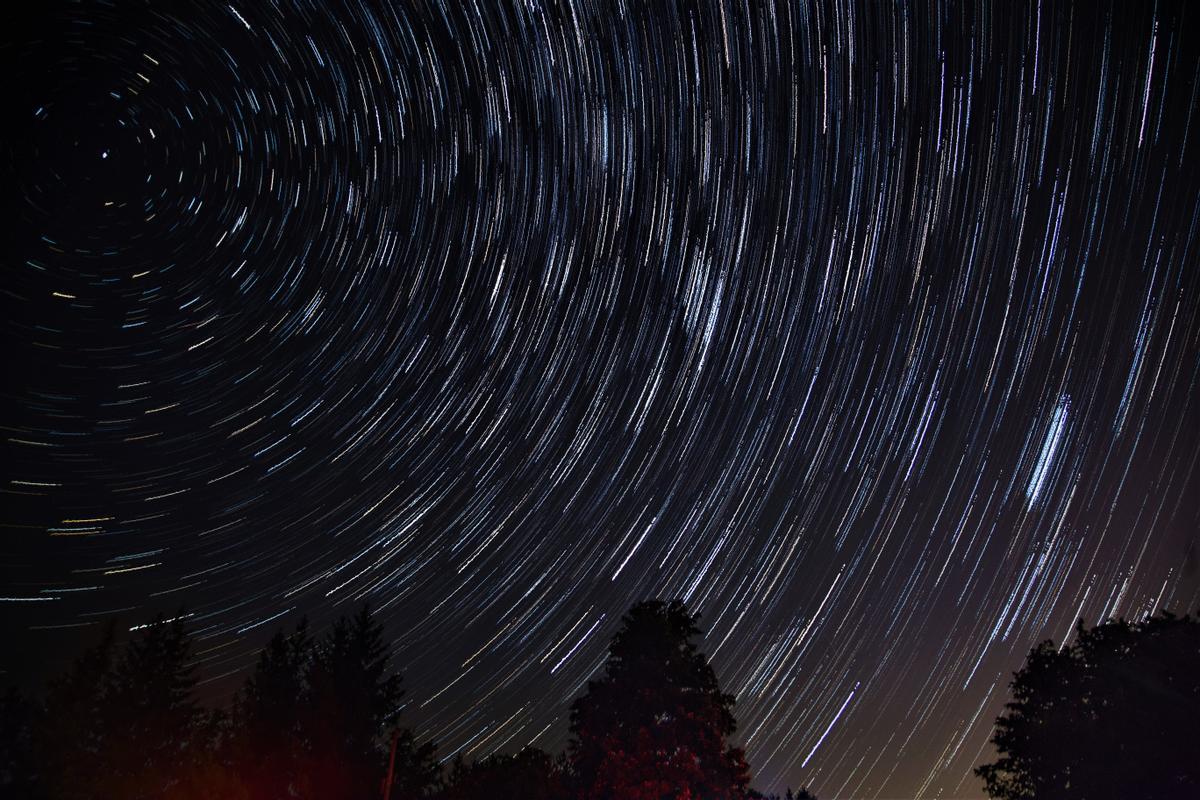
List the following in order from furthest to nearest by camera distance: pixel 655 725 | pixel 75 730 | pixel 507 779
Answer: pixel 507 779 → pixel 75 730 → pixel 655 725

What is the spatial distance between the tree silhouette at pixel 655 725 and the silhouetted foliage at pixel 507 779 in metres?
8.71

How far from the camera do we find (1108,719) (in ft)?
58.3

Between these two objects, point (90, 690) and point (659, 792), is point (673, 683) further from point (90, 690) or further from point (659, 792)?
point (90, 690)

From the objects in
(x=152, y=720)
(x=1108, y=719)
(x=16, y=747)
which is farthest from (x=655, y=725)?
(x=16, y=747)

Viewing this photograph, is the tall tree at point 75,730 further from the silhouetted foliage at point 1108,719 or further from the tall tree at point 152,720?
the silhouetted foliage at point 1108,719

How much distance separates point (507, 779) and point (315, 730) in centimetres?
1227

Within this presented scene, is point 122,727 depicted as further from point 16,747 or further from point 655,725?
point 655,725

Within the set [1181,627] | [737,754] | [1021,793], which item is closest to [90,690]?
[737,754]

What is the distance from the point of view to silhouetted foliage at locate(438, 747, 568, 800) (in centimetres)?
3022

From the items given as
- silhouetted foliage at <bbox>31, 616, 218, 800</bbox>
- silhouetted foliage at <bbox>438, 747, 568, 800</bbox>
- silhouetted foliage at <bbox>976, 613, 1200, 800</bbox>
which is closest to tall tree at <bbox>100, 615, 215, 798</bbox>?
silhouetted foliage at <bbox>31, 616, 218, 800</bbox>

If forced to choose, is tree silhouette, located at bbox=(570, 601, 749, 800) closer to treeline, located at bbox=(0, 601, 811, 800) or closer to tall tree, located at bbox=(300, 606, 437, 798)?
treeline, located at bbox=(0, 601, 811, 800)

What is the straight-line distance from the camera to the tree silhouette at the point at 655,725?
16.9m

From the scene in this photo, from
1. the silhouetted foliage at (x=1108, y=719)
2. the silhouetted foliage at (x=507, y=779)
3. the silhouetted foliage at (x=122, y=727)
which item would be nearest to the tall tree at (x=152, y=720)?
the silhouetted foliage at (x=122, y=727)

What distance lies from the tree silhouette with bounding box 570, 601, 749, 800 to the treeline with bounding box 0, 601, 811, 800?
0.03 m
